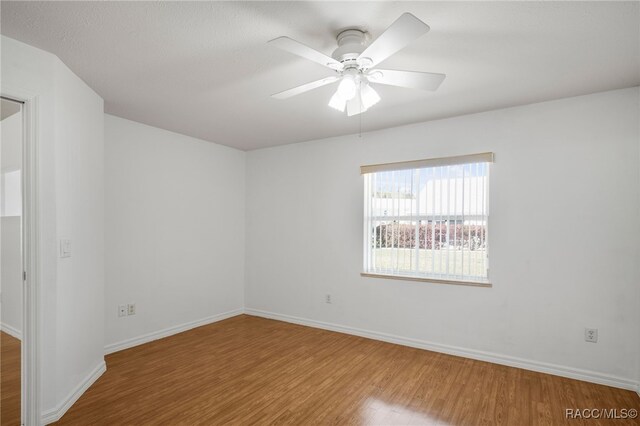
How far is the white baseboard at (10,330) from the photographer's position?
2766 millimetres

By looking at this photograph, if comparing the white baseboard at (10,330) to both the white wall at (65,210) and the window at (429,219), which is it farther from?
the window at (429,219)

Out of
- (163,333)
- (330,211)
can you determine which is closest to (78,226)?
(163,333)

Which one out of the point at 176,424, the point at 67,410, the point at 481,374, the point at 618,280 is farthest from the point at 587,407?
the point at 67,410

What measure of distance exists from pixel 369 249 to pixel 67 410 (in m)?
3.13

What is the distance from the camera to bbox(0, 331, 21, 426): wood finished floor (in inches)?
90.6

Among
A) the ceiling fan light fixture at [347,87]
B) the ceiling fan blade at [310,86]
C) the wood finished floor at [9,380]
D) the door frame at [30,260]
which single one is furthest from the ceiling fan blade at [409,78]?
the wood finished floor at [9,380]

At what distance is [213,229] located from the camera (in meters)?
4.74

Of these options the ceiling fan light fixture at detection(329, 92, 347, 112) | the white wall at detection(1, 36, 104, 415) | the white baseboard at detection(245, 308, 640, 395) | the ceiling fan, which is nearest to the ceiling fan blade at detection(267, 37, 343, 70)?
the ceiling fan

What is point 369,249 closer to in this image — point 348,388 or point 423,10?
point 348,388

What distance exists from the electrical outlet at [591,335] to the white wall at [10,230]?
4.61 meters

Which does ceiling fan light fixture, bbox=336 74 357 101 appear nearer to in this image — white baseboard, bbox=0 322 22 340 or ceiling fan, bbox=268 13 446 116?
ceiling fan, bbox=268 13 446 116

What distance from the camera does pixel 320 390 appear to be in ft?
9.01

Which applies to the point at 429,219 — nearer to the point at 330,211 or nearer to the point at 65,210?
the point at 330,211

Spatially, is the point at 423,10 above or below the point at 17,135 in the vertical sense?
above
